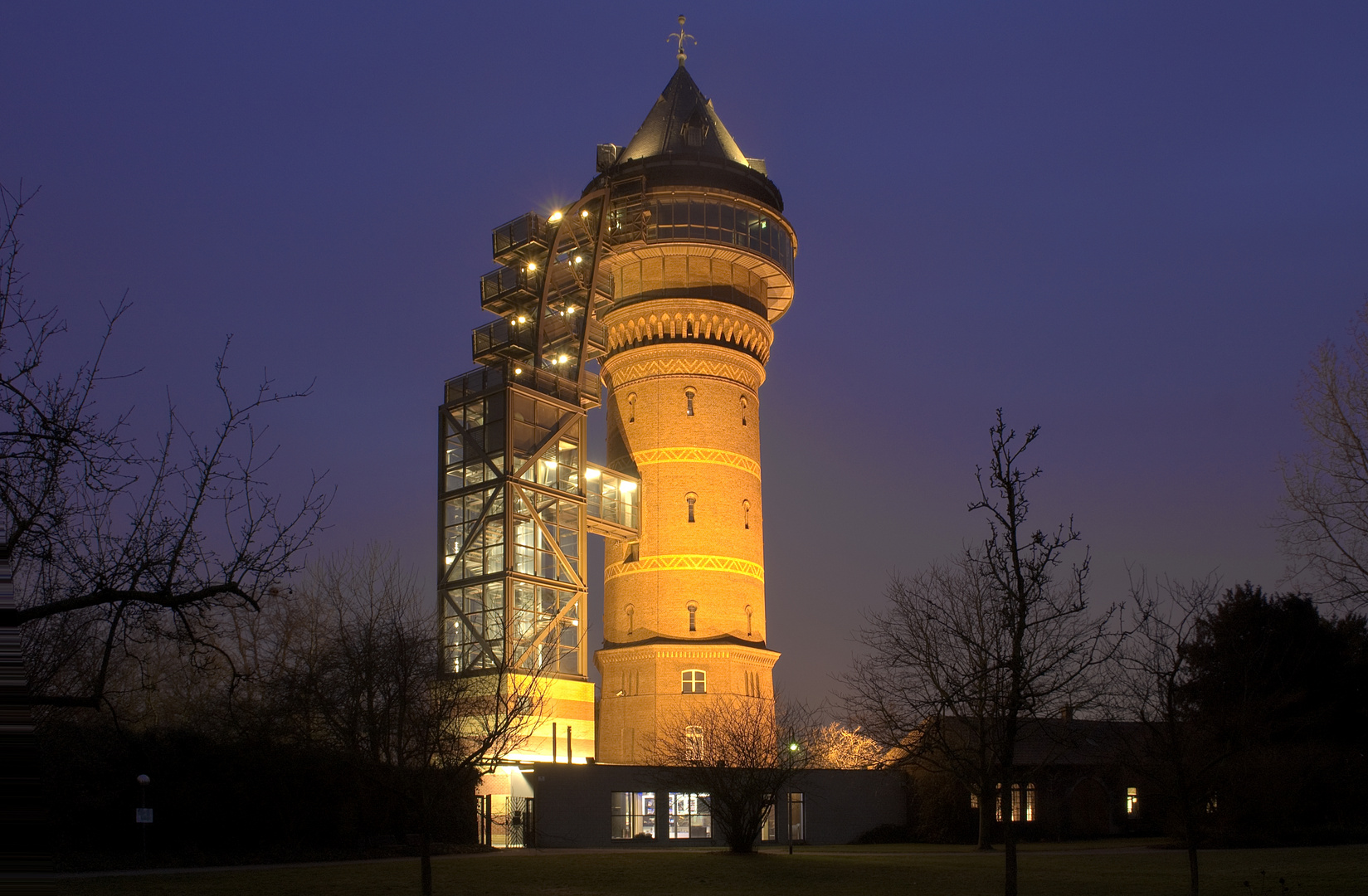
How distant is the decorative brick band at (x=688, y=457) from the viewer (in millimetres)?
53125

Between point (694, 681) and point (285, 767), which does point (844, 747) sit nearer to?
point (694, 681)

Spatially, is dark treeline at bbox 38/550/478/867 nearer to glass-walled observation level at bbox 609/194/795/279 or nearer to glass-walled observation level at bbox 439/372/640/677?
glass-walled observation level at bbox 439/372/640/677

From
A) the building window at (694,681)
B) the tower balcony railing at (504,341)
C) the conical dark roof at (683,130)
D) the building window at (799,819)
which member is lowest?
the building window at (799,819)

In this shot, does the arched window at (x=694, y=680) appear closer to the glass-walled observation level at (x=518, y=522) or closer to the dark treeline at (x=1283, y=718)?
the glass-walled observation level at (x=518, y=522)

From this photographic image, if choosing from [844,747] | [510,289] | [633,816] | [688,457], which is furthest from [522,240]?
[844,747]

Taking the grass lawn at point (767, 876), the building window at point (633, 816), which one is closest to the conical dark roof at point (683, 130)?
the building window at point (633, 816)

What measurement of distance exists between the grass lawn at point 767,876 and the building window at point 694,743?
6471 millimetres

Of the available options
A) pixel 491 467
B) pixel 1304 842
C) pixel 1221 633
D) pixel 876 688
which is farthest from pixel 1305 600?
pixel 491 467

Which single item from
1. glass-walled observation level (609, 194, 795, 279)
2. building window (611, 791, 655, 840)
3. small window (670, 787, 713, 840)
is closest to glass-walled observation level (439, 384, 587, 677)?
building window (611, 791, 655, 840)

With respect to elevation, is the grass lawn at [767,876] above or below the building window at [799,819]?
above

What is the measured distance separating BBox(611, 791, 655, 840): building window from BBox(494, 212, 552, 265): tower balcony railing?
24.1 metres

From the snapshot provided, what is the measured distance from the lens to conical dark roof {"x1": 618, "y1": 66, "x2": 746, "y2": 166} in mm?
57750

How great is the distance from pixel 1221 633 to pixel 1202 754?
24.0 ft

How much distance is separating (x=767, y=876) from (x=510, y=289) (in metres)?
33.2
